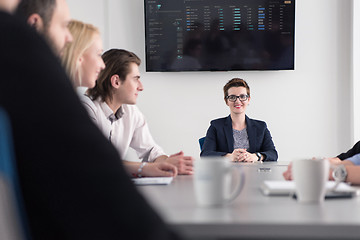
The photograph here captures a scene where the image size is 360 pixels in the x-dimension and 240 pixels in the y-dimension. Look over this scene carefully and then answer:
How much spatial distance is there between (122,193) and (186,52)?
162 inches

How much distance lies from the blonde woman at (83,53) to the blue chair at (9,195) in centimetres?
160

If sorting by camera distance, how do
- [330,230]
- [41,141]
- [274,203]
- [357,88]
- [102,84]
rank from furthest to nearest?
[357,88], [102,84], [274,203], [330,230], [41,141]

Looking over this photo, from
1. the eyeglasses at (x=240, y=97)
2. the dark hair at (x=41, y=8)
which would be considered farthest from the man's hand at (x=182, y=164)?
the eyeglasses at (x=240, y=97)

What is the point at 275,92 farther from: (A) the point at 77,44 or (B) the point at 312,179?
(B) the point at 312,179

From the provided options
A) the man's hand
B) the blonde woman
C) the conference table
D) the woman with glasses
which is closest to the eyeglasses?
the woman with glasses

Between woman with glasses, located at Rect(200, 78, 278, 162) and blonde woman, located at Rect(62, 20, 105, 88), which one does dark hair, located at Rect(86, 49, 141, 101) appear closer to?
blonde woman, located at Rect(62, 20, 105, 88)

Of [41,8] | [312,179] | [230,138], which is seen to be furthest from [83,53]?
[230,138]

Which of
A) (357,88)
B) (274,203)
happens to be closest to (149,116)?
(357,88)

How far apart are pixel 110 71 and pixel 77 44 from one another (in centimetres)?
66

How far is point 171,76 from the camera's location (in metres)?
4.50

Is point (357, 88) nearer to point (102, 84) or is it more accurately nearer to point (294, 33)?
point (294, 33)

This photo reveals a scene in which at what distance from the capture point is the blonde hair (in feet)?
6.55

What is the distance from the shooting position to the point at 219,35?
4.42m

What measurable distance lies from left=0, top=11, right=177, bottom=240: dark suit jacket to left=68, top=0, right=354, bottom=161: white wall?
4.09m
